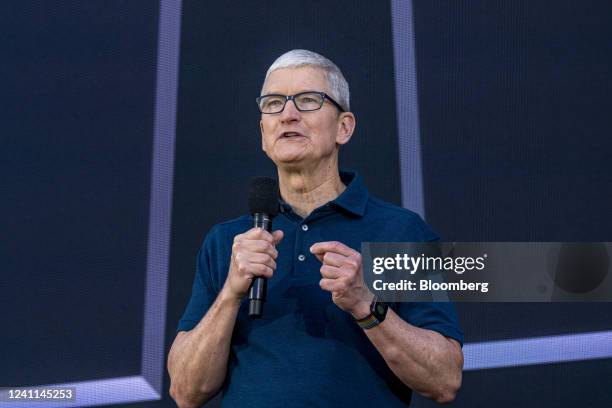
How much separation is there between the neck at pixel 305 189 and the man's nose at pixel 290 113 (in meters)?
0.13

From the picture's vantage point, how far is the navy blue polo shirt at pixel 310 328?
5.49 ft

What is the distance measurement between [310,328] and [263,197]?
1.02ft

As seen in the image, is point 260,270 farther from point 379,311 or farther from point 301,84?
point 301,84

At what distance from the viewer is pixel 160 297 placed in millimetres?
2693

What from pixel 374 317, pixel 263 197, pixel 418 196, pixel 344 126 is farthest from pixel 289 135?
pixel 418 196

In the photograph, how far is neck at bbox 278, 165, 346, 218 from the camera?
→ 6.37 ft

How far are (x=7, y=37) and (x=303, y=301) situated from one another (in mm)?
1702

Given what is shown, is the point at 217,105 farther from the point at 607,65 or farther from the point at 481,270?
the point at 607,65

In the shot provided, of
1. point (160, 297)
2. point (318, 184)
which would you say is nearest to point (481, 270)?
point (318, 184)

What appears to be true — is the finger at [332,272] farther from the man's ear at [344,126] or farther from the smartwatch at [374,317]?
the man's ear at [344,126]

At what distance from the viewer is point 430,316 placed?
5.75 ft

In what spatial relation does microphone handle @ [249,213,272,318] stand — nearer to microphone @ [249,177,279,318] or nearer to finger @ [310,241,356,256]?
microphone @ [249,177,279,318]

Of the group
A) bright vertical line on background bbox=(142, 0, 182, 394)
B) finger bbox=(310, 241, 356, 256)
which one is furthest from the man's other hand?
bright vertical line on background bbox=(142, 0, 182, 394)

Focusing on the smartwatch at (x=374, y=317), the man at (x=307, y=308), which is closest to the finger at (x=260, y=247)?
the man at (x=307, y=308)
